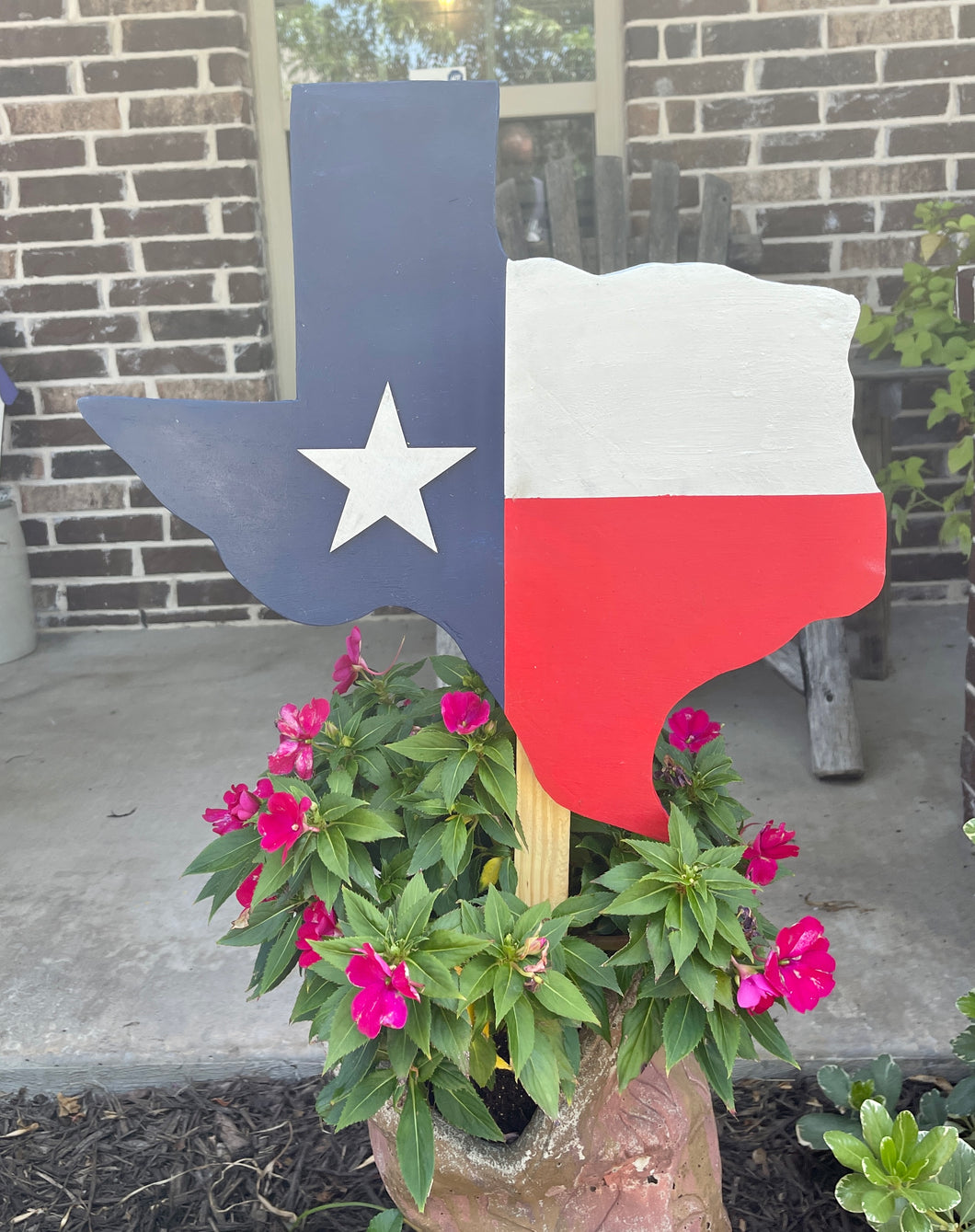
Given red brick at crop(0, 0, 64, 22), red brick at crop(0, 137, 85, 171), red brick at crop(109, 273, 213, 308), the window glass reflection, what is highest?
red brick at crop(0, 0, 64, 22)

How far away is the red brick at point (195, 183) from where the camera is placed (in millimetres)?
3457

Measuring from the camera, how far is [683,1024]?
3.48 feet

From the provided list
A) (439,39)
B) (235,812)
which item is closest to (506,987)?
(235,812)

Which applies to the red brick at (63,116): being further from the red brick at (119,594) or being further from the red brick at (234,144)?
the red brick at (119,594)

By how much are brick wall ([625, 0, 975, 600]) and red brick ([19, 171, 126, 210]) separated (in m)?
1.70

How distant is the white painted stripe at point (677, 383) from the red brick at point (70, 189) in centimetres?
301

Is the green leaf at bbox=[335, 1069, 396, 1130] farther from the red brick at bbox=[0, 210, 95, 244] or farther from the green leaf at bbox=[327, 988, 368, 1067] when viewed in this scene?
the red brick at bbox=[0, 210, 95, 244]

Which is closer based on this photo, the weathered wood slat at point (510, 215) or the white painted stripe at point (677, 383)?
the white painted stripe at point (677, 383)

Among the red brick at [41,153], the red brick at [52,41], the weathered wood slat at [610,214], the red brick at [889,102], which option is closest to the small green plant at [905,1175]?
the weathered wood slat at [610,214]

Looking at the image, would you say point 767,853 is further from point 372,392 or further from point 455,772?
point 372,392

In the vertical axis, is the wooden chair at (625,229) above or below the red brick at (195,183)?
below

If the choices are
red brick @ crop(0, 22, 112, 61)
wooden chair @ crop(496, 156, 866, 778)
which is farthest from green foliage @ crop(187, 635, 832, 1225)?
red brick @ crop(0, 22, 112, 61)

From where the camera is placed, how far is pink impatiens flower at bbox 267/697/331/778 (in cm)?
114

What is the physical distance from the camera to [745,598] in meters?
1.04
